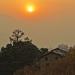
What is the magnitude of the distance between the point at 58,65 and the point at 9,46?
35.3 metres

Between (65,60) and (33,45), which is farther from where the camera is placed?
(33,45)

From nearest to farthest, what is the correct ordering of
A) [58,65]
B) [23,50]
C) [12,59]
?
[58,65]
[12,59]
[23,50]

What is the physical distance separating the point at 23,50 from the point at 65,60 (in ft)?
108

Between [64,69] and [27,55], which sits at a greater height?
[27,55]

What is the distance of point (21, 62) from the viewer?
143 feet

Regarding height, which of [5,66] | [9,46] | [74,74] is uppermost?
[9,46]

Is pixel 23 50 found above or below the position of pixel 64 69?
above

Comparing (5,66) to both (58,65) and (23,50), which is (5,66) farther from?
(58,65)

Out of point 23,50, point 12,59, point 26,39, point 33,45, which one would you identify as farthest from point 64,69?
point 26,39

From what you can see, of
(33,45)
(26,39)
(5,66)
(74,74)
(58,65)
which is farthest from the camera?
(26,39)

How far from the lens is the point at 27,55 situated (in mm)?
46781

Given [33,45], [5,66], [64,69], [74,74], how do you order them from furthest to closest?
[33,45]
[5,66]
[64,69]
[74,74]

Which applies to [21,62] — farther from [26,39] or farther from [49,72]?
[49,72]

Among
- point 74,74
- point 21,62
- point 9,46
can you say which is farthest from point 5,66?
point 74,74
